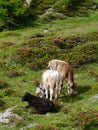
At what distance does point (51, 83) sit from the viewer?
26.8 m

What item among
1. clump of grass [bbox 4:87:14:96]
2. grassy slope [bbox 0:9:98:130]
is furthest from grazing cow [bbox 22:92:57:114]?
clump of grass [bbox 4:87:14:96]

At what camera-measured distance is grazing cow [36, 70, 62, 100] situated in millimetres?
26719

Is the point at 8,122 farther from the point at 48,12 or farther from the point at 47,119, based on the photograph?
the point at 48,12

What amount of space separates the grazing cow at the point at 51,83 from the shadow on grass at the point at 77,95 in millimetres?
807

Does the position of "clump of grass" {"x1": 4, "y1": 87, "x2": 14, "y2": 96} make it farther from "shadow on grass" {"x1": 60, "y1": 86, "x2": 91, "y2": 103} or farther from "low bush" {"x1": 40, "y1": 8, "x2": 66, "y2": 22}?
"low bush" {"x1": 40, "y1": 8, "x2": 66, "y2": 22}

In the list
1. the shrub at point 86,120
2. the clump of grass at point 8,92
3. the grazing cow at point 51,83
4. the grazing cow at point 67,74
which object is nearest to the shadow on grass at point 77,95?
the grazing cow at point 67,74

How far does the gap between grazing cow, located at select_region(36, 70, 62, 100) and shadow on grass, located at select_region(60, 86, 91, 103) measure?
81 cm

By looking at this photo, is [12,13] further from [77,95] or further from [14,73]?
[77,95]

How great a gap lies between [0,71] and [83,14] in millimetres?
30642

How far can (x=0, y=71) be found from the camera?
35.8 m

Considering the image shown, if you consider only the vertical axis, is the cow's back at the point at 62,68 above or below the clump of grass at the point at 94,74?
above

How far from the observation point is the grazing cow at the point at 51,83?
87.7 ft

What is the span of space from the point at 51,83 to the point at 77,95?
2.81m

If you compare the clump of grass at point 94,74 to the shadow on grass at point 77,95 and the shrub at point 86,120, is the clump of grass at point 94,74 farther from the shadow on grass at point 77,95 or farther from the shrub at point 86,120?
the shrub at point 86,120
